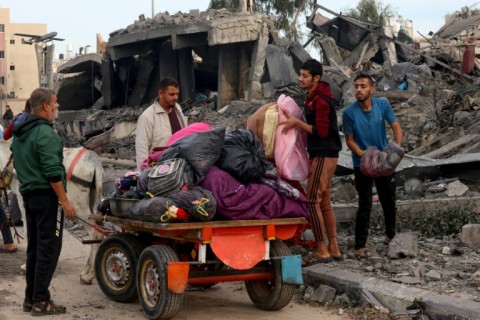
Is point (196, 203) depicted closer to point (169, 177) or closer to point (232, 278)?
point (169, 177)

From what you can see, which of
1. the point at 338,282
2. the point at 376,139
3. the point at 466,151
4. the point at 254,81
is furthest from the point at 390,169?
the point at 254,81

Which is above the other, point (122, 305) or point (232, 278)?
point (232, 278)

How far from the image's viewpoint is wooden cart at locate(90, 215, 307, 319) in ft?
20.5

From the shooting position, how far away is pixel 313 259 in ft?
25.6

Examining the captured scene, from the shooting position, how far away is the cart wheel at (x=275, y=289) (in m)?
6.73

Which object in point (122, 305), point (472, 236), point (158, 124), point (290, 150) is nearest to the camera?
point (122, 305)

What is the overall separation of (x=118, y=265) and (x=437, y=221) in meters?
3.87

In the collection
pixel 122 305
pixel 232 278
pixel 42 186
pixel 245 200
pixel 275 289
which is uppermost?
pixel 42 186

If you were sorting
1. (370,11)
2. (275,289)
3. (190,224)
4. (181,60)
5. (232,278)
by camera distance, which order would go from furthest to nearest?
(370,11), (181,60), (275,289), (232,278), (190,224)

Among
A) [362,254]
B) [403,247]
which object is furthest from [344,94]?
[403,247]

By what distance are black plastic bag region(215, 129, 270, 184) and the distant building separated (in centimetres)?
6819

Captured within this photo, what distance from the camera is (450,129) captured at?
13.6 metres

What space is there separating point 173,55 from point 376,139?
18.1 metres

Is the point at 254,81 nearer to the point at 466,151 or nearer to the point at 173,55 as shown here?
the point at 173,55
